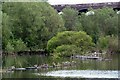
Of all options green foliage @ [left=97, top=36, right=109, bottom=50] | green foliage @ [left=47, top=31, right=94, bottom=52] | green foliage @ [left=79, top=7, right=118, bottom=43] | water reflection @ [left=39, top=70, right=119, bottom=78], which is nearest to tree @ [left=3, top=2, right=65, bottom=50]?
green foliage @ [left=79, top=7, right=118, bottom=43]

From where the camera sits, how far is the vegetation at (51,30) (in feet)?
156

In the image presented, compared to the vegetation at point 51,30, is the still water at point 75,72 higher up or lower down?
lower down

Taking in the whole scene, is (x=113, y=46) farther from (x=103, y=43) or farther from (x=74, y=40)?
(x=74, y=40)

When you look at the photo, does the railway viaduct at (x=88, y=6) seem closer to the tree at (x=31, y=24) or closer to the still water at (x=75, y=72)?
the tree at (x=31, y=24)

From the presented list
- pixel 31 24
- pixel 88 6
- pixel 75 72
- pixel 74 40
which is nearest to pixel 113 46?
pixel 74 40

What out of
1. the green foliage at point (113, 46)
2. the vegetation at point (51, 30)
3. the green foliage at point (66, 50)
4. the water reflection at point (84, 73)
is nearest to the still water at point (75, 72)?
the water reflection at point (84, 73)

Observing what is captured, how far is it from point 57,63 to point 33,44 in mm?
17577

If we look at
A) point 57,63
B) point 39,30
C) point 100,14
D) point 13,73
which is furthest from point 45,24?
point 13,73

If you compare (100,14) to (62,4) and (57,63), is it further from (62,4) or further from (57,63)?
(57,63)

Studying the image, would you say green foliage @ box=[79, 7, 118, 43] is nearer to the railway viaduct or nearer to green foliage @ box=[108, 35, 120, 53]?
green foliage @ box=[108, 35, 120, 53]

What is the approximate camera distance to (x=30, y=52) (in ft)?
169

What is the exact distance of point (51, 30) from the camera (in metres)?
54.9

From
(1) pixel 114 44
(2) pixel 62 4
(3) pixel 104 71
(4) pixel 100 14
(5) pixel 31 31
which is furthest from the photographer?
(2) pixel 62 4

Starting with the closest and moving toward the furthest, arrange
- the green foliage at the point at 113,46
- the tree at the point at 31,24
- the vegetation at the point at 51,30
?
the vegetation at the point at 51,30, the green foliage at the point at 113,46, the tree at the point at 31,24
